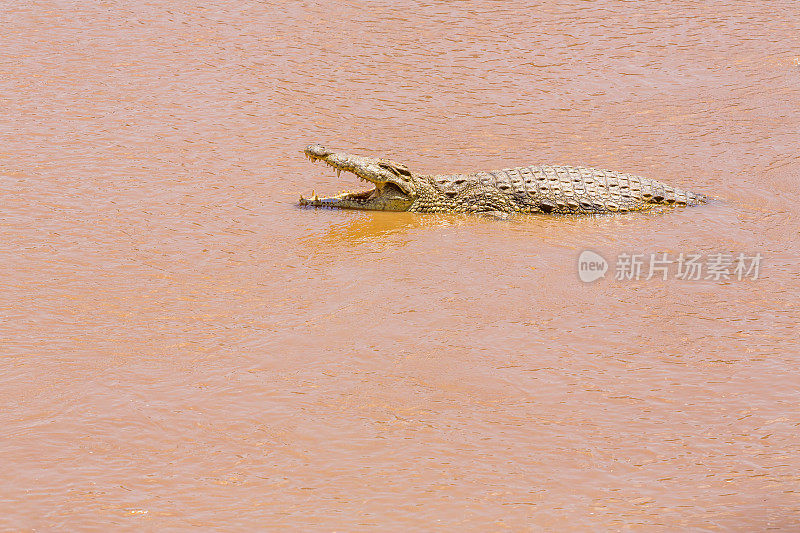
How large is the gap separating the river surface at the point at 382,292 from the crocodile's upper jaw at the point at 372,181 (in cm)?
29

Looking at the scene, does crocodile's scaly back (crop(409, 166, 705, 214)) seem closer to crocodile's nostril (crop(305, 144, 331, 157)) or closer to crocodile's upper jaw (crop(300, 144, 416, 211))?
crocodile's upper jaw (crop(300, 144, 416, 211))

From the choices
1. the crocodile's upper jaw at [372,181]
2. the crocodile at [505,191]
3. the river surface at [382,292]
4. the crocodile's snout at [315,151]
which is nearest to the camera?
the river surface at [382,292]

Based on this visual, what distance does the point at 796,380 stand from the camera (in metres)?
5.95

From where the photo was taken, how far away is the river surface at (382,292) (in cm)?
491

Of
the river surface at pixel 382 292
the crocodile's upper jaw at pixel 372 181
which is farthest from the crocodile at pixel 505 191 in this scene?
the river surface at pixel 382 292

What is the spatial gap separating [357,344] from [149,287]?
1808mm

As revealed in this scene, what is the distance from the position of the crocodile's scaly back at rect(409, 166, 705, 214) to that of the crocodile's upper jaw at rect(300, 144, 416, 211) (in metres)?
0.17

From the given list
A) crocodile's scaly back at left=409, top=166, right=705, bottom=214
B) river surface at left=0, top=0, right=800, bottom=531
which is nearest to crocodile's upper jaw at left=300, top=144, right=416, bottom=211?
crocodile's scaly back at left=409, top=166, right=705, bottom=214

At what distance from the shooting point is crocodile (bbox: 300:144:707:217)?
867 cm

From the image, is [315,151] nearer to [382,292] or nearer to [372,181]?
[372,181]

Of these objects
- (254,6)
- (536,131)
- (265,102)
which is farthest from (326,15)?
(536,131)

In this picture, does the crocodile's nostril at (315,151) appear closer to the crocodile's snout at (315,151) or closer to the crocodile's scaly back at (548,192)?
the crocodile's snout at (315,151)

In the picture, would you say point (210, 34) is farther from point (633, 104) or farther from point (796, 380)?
point (796, 380)

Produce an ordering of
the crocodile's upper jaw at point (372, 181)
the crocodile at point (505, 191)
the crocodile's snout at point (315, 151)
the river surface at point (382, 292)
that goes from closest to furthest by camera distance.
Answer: the river surface at point (382, 292)
the crocodile's snout at point (315, 151)
the crocodile's upper jaw at point (372, 181)
the crocodile at point (505, 191)
